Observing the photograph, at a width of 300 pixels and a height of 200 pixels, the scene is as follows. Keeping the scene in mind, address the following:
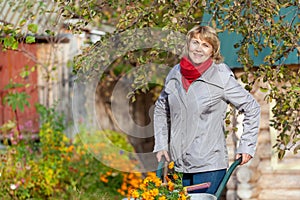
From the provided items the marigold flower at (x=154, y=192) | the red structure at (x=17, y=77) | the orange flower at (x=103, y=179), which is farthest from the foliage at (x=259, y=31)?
the red structure at (x=17, y=77)

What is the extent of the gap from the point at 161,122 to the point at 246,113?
0.62 meters

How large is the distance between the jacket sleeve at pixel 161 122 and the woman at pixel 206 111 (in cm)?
20

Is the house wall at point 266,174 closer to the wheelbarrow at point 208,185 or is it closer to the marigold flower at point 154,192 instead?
the wheelbarrow at point 208,185

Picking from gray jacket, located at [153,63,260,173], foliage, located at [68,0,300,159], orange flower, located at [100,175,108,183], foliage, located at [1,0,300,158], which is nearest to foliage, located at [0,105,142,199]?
orange flower, located at [100,175,108,183]

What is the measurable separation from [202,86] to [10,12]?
4953mm

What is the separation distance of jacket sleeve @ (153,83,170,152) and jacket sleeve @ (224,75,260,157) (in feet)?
A: 1.54

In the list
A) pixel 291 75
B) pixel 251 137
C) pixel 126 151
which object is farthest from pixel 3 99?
pixel 251 137

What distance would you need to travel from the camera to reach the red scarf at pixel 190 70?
397 centimetres

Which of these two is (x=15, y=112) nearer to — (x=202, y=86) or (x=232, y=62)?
(x=232, y=62)

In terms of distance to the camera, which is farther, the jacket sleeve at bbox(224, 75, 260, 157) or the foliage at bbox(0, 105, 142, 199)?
the foliage at bbox(0, 105, 142, 199)

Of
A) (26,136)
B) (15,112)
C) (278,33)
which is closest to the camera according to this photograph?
(278,33)

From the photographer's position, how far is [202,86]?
158 inches

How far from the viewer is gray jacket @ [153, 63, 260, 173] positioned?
3988mm

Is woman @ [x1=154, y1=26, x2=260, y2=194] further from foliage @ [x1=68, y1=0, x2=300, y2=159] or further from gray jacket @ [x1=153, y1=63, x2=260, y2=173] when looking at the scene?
foliage @ [x1=68, y1=0, x2=300, y2=159]
